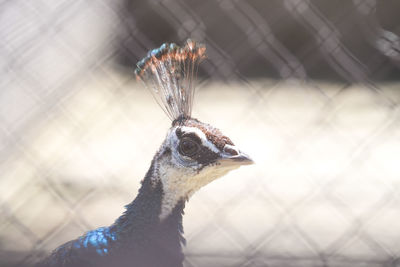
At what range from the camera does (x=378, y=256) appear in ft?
5.60

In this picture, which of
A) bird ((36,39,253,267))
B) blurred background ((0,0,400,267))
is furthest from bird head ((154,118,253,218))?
blurred background ((0,0,400,267))

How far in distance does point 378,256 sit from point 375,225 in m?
0.17

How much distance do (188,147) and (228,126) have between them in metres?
1.57

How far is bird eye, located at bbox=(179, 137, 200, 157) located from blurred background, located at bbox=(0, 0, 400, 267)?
0.67 metres

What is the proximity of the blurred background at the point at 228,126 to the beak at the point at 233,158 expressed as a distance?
2.22 ft

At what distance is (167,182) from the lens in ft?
3.61

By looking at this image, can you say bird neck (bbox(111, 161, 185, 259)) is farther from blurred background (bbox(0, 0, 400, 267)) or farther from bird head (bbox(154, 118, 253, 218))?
blurred background (bbox(0, 0, 400, 267))

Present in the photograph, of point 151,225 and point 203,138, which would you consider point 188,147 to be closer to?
point 203,138

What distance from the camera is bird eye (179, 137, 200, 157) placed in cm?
107

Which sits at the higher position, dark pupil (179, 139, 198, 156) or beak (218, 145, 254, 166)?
dark pupil (179, 139, 198, 156)

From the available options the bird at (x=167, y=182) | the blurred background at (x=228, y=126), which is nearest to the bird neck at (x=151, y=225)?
the bird at (x=167, y=182)

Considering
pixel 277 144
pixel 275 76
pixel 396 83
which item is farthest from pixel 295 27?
pixel 277 144

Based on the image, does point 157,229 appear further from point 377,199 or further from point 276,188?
point 377,199

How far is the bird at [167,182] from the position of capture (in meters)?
1.07
